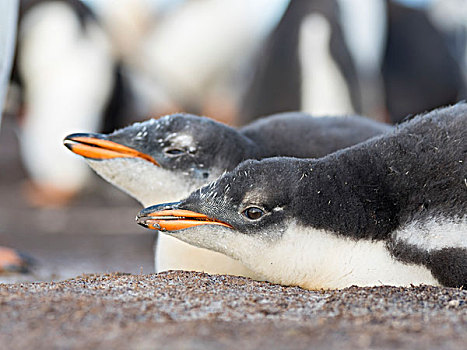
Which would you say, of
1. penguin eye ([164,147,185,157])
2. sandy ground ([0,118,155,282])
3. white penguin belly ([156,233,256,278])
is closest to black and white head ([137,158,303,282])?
white penguin belly ([156,233,256,278])

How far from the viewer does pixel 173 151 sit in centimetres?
283

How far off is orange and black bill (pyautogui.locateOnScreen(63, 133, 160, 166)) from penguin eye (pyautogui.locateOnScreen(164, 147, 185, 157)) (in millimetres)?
62

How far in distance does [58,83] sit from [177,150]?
4173 millimetres

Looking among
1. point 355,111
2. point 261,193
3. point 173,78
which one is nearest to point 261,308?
point 261,193

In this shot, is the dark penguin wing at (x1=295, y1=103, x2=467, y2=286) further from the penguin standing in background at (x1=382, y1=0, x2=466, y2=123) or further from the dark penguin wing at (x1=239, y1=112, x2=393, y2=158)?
the penguin standing in background at (x1=382, y1=0, x2=466, y2=123)

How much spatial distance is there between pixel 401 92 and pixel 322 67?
1708 mm

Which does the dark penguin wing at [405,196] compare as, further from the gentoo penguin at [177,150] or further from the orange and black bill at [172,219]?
the gentoo penguin at [177,150]

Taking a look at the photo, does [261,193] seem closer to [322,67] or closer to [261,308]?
[261,308]

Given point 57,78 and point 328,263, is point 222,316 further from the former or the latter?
point 57,78

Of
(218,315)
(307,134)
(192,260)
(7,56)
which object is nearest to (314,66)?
(307,134)

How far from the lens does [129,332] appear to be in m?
1.34

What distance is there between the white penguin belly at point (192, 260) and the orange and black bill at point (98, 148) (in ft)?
1.14

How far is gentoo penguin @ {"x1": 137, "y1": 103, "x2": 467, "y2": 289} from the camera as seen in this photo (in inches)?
77.8

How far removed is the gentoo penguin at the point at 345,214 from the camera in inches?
77.8
